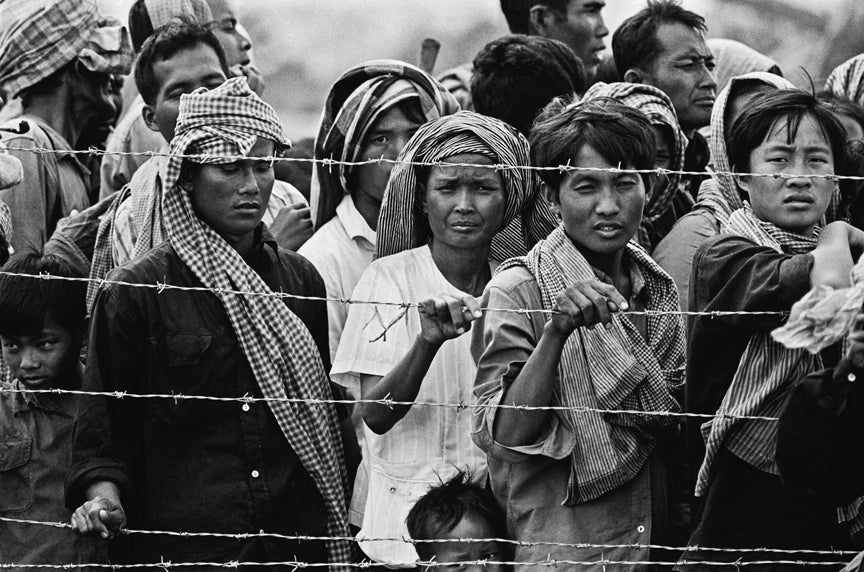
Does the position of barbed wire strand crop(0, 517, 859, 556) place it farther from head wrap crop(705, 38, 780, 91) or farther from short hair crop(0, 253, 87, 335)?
head wrap crop(705, 38, 780, 91)

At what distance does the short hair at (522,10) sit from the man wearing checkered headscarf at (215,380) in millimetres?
3197

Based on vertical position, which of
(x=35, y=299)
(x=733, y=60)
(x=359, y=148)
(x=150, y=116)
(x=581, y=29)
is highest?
(x=581, y=29)

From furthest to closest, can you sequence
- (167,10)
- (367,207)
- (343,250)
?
(167,10)
(367,207)
(343,250)

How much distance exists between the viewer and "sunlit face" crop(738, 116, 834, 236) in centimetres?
403

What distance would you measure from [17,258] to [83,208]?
1.36 meters

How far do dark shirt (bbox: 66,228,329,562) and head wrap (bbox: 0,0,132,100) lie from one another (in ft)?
7.77

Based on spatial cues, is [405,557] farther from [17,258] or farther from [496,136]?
[17,258]

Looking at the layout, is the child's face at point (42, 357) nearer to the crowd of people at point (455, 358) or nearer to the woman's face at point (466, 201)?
the crowd of people at point (455, 358)

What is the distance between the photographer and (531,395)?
3.93 metres

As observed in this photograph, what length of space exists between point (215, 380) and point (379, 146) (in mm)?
1328

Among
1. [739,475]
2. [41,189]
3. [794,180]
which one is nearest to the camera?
[739,475]

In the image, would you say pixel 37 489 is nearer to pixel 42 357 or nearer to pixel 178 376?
pixel 42 357

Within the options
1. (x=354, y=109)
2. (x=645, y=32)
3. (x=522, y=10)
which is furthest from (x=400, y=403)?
(x=522, y=10)

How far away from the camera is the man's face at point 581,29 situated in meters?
7.43
